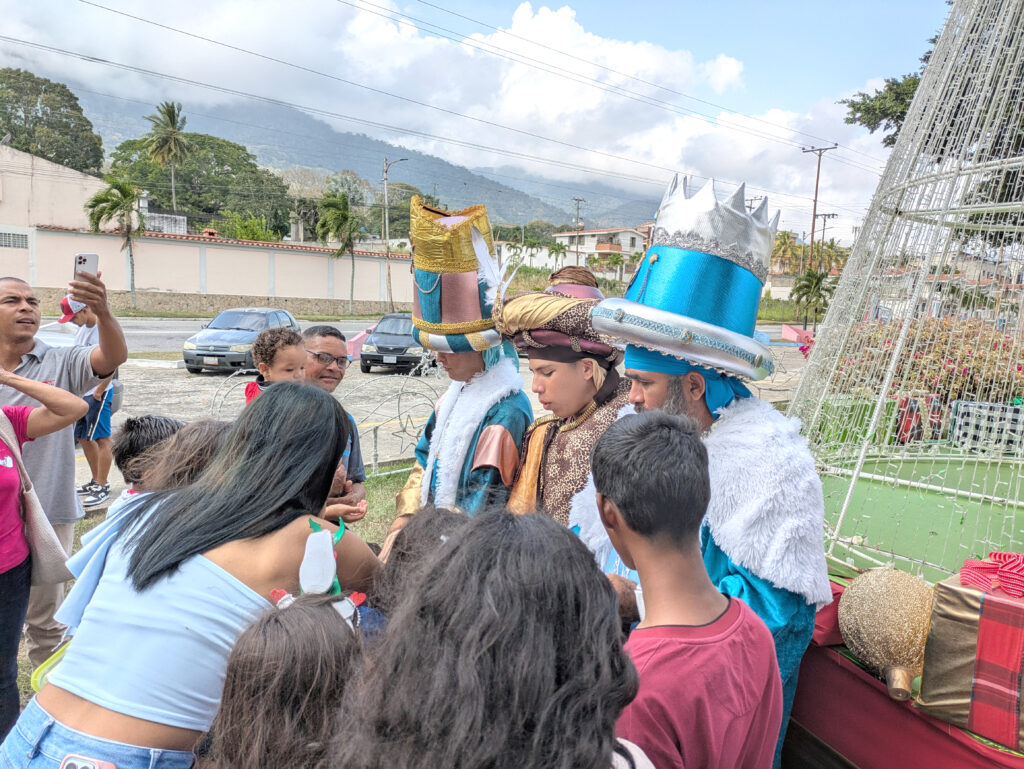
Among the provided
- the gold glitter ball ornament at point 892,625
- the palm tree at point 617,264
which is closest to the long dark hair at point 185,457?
the gold glitter ball ornament at point 892,625

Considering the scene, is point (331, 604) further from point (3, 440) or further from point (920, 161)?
point (920, 161)

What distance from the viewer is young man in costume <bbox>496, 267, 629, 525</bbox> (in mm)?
2357

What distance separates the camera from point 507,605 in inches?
34.1

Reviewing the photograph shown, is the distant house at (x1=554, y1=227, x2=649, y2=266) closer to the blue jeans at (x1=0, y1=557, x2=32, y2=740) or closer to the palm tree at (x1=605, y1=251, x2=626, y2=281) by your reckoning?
the palm tree at (x1=605, y1=251, x2=626, y2=281)

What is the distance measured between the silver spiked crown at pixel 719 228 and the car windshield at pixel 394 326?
13694 millimetres

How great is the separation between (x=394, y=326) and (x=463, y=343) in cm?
1335

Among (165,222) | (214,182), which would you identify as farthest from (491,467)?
(214,182)

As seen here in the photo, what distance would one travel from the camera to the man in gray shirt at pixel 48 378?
2924 millimetres

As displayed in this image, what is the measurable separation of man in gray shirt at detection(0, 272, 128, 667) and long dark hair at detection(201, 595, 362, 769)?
7.77 feet

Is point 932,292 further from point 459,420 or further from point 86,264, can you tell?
point 86,264

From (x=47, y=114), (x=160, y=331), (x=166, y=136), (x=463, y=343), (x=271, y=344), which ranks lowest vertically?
(x=160, y=331)

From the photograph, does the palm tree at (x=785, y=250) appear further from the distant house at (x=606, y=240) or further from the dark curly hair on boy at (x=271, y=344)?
the dark curly hair on boy at (x=271, y=344)

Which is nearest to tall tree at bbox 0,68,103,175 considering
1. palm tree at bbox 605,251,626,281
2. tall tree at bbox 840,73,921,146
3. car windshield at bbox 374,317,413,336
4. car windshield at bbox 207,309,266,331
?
palm tree at bbox 605,251,626,281

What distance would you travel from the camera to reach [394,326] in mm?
15688
